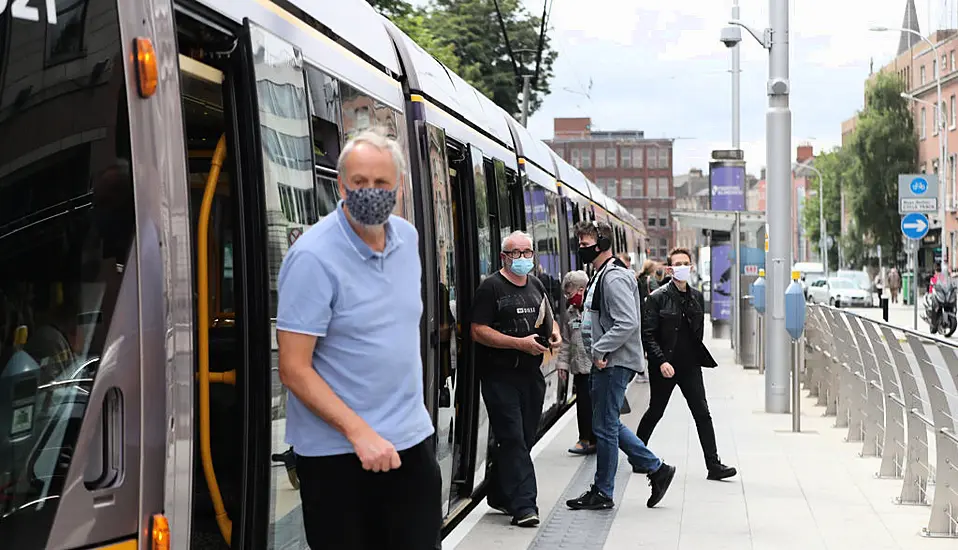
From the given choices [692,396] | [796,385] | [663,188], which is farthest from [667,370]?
[663,188]

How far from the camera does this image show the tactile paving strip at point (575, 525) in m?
8.49

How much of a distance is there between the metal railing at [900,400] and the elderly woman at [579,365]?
8.04ft

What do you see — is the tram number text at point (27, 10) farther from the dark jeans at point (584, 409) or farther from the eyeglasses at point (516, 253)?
the dark jeans at point (584, 409)

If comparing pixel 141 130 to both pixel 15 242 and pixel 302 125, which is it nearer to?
pixel 15 242

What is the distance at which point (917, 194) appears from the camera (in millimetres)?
26891

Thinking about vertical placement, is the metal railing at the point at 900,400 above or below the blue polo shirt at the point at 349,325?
below

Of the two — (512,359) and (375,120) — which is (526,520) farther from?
(375,120)

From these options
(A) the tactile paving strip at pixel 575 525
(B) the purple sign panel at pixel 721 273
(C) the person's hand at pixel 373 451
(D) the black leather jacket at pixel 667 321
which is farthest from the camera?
(B) the purple sign panel at pixel 721 273

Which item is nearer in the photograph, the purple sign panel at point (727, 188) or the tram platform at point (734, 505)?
the tram platform at point (734, 505)

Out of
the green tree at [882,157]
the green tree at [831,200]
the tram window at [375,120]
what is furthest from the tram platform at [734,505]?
the green tree at [831,200]

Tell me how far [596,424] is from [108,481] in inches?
240

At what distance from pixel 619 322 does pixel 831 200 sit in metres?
114

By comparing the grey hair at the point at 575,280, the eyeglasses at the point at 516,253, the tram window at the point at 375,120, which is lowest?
the grey hair at the point at 575,280

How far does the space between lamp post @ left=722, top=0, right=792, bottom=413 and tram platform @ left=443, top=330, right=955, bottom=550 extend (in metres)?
1.69
